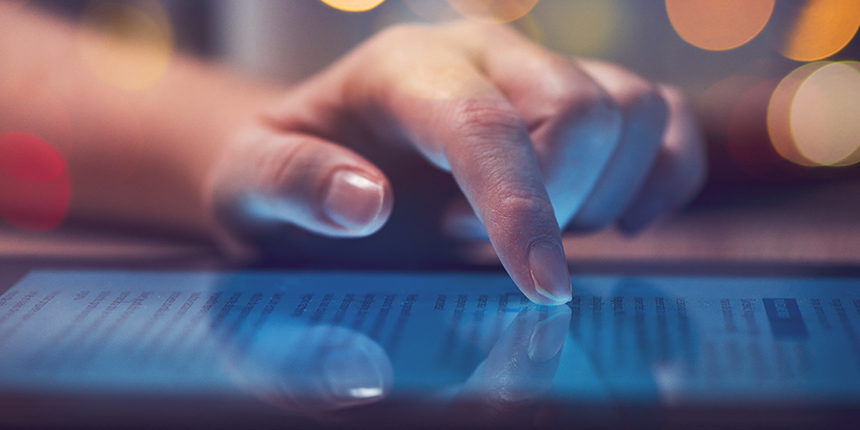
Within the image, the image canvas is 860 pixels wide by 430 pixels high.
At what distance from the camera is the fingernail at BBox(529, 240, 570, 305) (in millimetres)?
408

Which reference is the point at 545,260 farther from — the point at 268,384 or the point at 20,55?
the point at 20,55

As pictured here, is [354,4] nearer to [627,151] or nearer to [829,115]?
[627,151]

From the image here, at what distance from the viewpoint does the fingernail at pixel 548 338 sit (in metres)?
0.34

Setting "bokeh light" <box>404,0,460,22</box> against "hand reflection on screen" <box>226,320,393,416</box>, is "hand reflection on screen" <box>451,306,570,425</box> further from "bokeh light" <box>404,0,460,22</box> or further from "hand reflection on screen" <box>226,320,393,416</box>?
"bokeh light" <box>404,0,460,22</box>

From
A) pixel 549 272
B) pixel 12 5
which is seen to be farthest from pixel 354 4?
pixel 549 272

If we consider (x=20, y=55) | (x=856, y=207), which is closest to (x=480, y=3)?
(x=856, y=207)

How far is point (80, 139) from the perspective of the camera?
0.90m

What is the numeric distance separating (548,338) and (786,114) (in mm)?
827

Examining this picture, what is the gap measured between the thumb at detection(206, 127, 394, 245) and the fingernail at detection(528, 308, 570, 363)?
6.5 inches

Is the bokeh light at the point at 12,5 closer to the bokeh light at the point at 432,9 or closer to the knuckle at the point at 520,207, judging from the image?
the bokeh light at the point at 432,9

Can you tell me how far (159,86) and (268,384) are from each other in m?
0.86

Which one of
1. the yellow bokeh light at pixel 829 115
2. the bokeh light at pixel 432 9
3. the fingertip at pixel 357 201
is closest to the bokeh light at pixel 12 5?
the bokeh light at pixel 432 9

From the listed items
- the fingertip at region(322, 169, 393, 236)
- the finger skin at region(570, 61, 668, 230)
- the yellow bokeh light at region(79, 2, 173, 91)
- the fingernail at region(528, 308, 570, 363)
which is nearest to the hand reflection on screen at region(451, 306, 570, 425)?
the fingernail at region(528, 308, 570, 363)

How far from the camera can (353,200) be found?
0.49 meters
